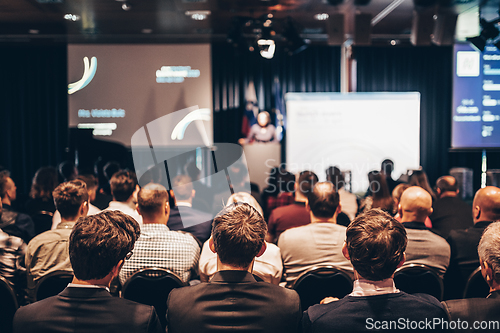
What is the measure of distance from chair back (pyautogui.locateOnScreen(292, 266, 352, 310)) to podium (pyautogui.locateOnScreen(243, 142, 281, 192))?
192 inches

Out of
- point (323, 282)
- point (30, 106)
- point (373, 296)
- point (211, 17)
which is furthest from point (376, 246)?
point (30, 106)

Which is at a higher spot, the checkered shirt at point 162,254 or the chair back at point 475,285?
the checkered shirt at point 162,254

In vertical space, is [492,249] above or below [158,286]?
above

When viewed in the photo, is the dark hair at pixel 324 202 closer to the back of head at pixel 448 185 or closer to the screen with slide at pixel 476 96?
the back of head at pixel 448 185

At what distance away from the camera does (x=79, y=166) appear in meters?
7.71

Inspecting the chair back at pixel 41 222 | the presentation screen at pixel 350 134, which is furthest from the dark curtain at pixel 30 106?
the chair back at pixel 41 222

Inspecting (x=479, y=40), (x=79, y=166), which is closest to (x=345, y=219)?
(x=479, y=40)

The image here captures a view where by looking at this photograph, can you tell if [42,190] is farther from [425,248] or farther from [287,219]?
[425,248]

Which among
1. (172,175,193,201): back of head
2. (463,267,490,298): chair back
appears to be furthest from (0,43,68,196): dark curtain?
(463,267,490,298): chair back

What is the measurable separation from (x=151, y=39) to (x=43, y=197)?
14.7 feet

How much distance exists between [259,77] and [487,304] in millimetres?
7277

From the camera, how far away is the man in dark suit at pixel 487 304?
4.64 feet

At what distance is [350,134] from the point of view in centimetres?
784

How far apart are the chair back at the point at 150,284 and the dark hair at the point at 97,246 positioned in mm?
575
